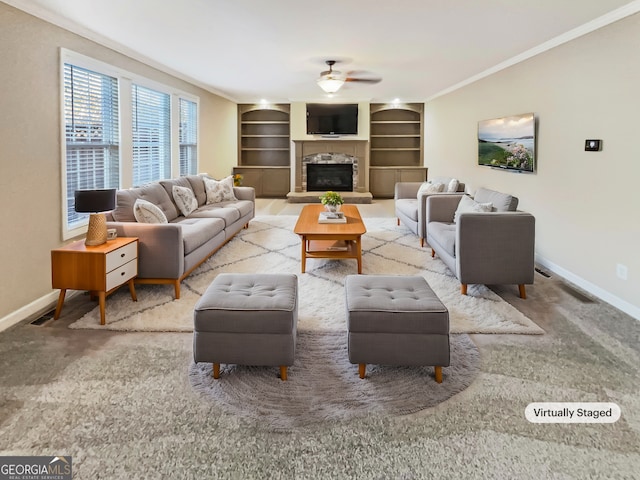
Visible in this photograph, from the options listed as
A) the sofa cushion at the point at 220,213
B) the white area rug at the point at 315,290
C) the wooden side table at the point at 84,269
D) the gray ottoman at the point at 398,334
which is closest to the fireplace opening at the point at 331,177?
the white area rug at the point at 315,290

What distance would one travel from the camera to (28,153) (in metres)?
3.71

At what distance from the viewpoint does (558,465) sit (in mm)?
1952

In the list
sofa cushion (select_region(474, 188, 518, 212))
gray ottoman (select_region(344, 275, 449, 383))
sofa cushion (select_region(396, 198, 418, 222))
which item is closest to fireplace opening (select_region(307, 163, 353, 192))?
sofa cushion (select_region(396, 198, 418, 222))

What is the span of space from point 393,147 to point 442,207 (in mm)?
6394

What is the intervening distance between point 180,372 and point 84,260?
4.50 ft

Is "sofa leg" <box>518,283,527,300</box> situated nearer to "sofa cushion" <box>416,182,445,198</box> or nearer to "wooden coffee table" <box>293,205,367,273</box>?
"wooden coffee table" <box>293,205,367,273</box>

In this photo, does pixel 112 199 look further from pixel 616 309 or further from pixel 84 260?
pixel 616 309

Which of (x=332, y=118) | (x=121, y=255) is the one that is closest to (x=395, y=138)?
(x=332, y=118)

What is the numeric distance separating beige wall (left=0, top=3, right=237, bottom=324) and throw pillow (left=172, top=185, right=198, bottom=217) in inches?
70.9

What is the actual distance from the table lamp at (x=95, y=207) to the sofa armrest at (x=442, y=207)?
3.64m

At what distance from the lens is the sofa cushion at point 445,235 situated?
4539 mm

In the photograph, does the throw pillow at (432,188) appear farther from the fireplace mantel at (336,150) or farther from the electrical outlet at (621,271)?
the fireplace mantel at (336,150)

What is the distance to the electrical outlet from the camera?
12.7ft

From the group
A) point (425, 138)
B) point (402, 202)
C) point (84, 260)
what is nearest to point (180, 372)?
point (84, 260)
